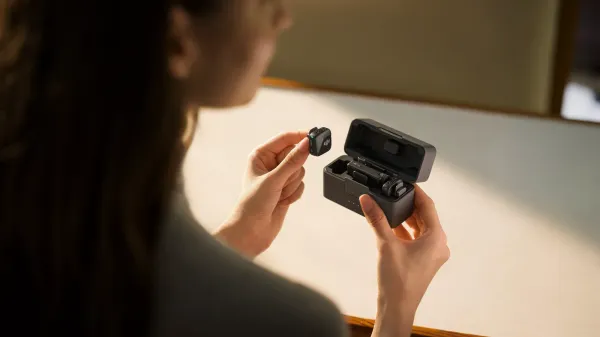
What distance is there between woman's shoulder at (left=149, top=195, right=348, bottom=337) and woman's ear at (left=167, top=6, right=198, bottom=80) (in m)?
0.09

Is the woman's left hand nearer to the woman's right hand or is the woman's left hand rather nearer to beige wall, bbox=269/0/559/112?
the woman's right hand

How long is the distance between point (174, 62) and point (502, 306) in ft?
1.55

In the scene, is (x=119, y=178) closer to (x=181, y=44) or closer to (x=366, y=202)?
(x=181, y=44)

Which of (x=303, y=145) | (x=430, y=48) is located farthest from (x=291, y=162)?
(x=430, y=48)

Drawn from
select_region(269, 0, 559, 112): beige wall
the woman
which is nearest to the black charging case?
the woman

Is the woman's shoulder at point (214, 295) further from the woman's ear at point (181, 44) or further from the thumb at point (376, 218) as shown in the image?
the thumb at point (376, 218)

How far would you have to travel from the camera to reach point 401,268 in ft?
2.06

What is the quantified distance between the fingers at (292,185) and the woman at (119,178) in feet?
0.91

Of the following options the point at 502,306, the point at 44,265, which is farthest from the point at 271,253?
the point at 44,265

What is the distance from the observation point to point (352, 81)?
1084 millimetres

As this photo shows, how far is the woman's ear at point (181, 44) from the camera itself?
344 millimetres

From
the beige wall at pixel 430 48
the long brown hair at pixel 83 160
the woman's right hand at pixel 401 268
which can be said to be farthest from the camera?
the beige wall at pixel 430 48

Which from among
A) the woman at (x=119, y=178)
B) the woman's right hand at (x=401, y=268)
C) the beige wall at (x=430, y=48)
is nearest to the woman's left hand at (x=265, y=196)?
the woman's right hand at (x=401, y=268)

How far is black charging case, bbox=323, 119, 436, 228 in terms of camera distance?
2.14ft
